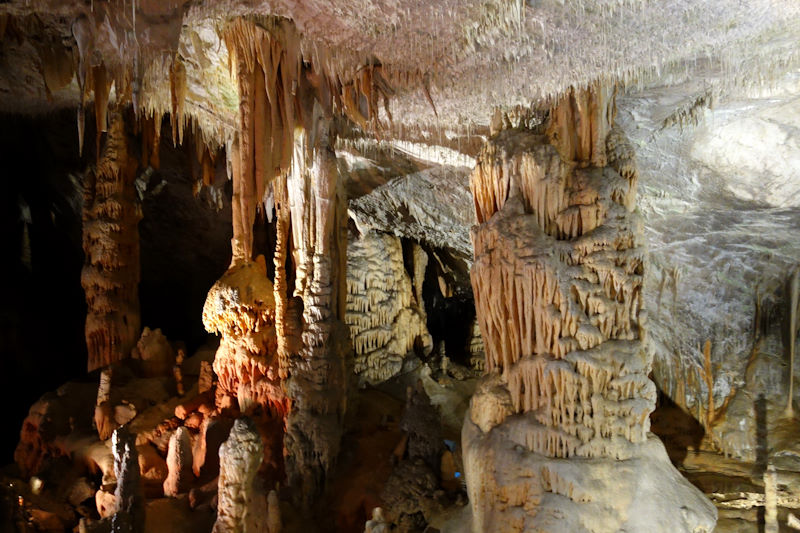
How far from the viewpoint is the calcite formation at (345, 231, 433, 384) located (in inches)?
413

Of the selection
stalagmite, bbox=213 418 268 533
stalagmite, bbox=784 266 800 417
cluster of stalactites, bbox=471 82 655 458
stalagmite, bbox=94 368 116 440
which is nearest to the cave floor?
stalagmite, bbox=784 266 800 417

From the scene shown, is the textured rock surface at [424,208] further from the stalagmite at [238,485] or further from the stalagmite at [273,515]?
the stalagmite at [273,515]

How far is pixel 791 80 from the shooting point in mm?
5402

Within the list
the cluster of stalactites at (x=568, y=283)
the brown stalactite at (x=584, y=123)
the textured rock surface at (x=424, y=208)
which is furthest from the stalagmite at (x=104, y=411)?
Answer: the brown stalactite at (x=584, y=123)

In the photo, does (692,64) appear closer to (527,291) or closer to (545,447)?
(527,291)

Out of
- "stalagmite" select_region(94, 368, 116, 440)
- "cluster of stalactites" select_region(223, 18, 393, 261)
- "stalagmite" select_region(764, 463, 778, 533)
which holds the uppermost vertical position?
"cluster of stalactites" select_region(223, 18, 393, 261)

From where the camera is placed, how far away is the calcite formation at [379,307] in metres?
10.5

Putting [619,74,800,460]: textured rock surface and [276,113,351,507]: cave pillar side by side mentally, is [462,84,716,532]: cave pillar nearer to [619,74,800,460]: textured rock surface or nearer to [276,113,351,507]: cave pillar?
[619,74,800,460]: textured rock surface

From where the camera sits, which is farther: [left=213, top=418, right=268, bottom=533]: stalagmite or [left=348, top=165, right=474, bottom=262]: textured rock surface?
[left=348, top=165, right=474, bottom=262]: textured rock surface

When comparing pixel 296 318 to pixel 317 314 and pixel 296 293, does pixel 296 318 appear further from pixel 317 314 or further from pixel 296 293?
pixel 296 293

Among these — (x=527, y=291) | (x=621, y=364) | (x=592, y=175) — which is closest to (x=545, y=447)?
(x=621, y=364)

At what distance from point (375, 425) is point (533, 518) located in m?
4.31

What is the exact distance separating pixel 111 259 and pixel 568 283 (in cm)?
804

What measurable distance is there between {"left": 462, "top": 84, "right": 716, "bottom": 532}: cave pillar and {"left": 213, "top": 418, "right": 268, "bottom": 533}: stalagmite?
203cm
